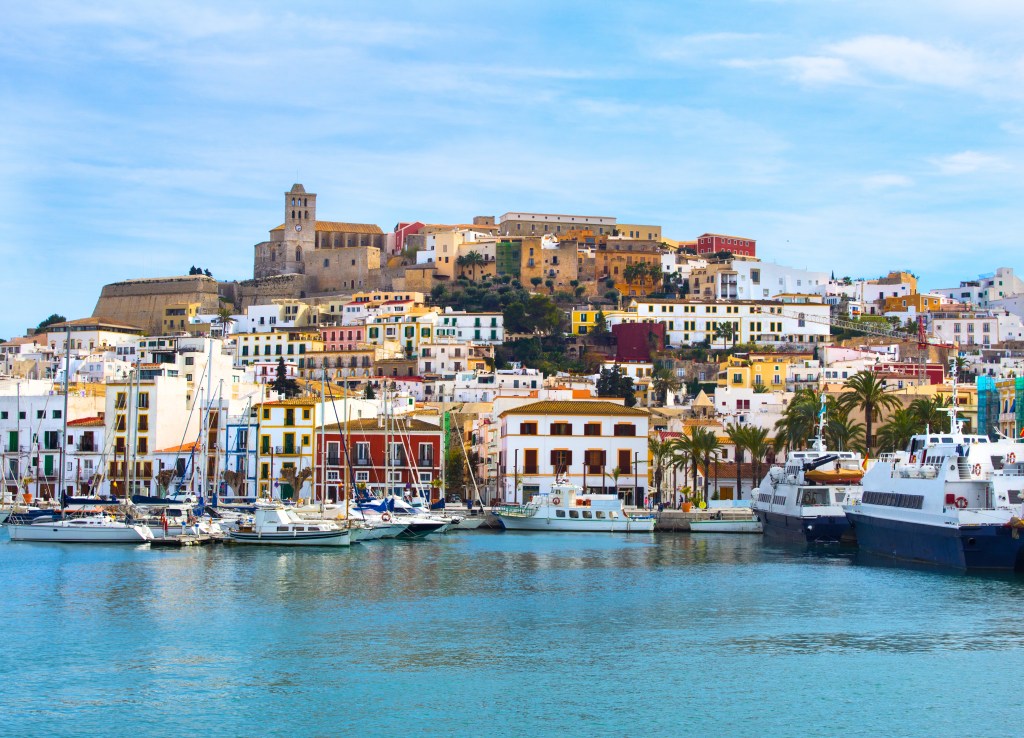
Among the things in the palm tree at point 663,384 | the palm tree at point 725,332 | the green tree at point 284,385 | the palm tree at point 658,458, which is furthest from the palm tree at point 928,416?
the palm tree at point 725,332

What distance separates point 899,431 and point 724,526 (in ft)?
33.8

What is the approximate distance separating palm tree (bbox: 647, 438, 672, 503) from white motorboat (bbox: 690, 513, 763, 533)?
250 inches

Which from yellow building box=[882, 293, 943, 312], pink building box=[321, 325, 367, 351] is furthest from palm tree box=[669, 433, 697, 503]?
yellow building box=[882, 293, 943, 312]

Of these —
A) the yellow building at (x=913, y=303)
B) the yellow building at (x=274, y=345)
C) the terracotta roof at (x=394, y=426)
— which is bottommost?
the terracotta roof at (x=394, y=426)

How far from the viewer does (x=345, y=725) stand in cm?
2603

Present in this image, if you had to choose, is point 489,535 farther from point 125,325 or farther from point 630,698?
point 125,325

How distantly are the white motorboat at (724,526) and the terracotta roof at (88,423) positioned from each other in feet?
120

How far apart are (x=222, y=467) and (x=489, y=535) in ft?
68.9

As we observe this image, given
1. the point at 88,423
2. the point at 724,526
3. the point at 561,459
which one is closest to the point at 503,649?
the point at 724,526

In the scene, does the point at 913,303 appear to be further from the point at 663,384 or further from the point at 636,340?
the point at 663,384

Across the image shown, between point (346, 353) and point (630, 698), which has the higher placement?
point (346, 353)

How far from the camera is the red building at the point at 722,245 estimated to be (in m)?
169

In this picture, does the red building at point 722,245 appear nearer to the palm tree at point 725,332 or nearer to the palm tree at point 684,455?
the palm tree at point 725,332

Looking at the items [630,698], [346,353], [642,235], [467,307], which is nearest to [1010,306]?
[642,235]
